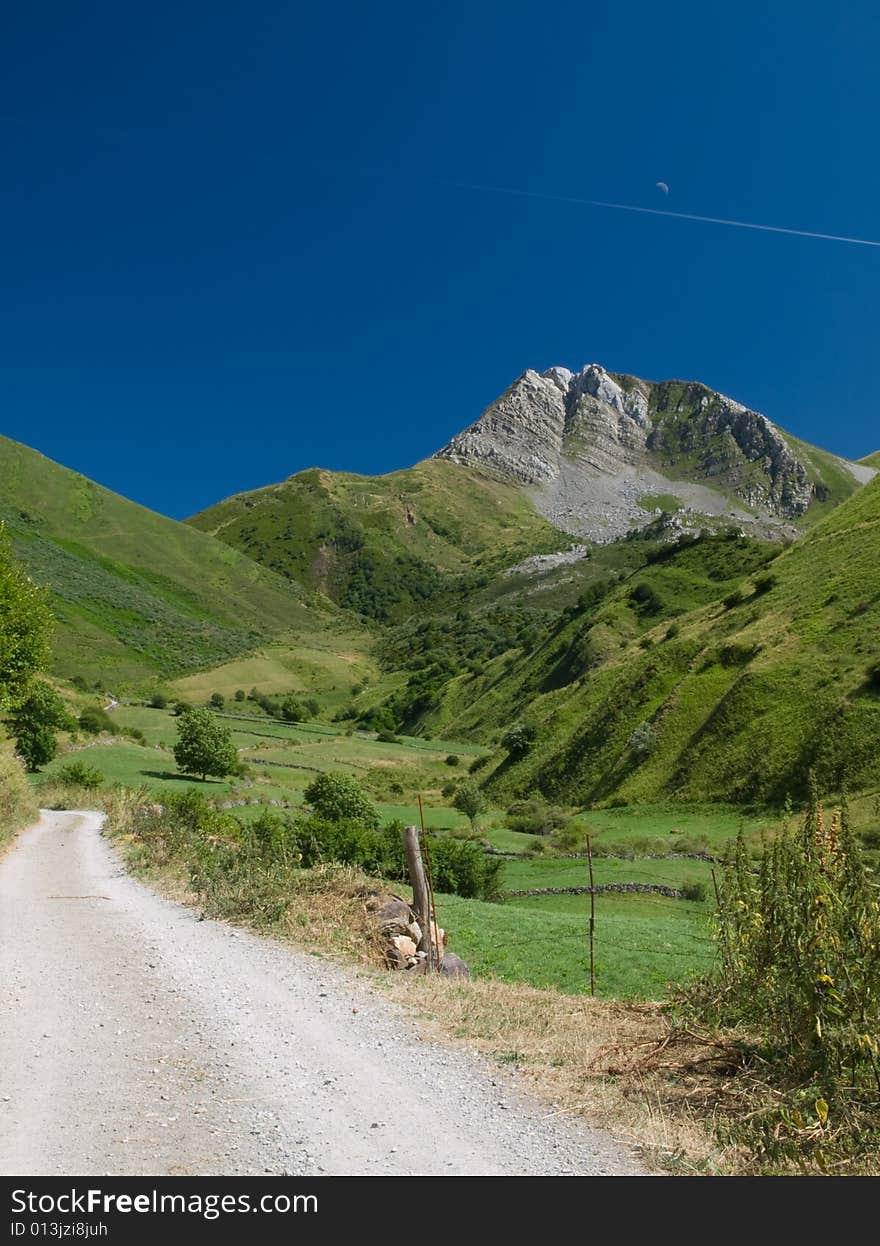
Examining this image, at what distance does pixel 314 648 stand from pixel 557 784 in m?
133

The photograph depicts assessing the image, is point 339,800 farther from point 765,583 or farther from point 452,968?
point 765,583

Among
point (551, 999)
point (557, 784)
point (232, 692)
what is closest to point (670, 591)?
point (557, 784)

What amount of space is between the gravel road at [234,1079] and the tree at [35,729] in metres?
40.4

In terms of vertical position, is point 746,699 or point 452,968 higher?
point 746,699

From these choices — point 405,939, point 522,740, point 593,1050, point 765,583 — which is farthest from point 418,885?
point 765,583

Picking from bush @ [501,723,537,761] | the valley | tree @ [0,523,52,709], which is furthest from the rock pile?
bush @ [501,723,537,761]

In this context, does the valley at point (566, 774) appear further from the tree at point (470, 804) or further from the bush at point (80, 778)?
the tree at point (470, 804)

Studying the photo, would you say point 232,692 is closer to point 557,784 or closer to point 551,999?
point 557,784

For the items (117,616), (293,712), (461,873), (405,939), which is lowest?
(461,873)

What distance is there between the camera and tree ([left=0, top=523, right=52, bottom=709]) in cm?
3025

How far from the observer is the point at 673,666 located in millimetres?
64438

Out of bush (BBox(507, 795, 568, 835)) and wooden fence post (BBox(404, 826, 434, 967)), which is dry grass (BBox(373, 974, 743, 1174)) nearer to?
wooden fence post (BBox(404, 826, 434, 967))

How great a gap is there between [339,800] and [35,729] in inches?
919

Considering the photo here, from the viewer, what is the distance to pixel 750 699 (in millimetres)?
52406
